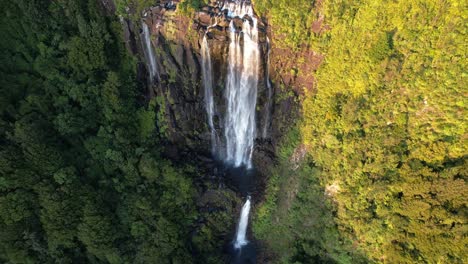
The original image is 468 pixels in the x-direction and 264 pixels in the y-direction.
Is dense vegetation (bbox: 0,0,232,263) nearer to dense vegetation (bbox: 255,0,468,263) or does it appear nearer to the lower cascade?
the lower cascade

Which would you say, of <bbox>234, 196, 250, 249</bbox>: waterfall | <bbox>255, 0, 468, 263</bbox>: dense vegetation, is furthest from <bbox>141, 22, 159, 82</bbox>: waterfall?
<bbox>234, 196, 250, 249</bbox>: waterfall

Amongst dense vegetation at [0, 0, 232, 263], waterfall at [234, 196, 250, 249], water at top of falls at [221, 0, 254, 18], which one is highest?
water at top of falls at [221, 0, 254, 18]

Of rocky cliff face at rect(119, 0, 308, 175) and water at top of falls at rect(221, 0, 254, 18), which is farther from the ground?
water at top of falls at rect(221, 0, 254, 18)

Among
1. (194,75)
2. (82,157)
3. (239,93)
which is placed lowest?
(82,157)

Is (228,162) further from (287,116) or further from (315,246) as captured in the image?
(315,246)

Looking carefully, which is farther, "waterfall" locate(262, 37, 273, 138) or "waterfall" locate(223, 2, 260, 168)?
"waterfall" locate(262, 37, 273, 138)

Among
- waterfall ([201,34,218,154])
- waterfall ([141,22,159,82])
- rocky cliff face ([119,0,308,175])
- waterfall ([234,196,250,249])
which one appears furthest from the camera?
waterfall ([234,196,250,249])

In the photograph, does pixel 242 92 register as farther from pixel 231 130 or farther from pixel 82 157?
pixel 82 157

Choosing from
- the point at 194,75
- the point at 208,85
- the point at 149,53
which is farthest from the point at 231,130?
the point at 149,53
